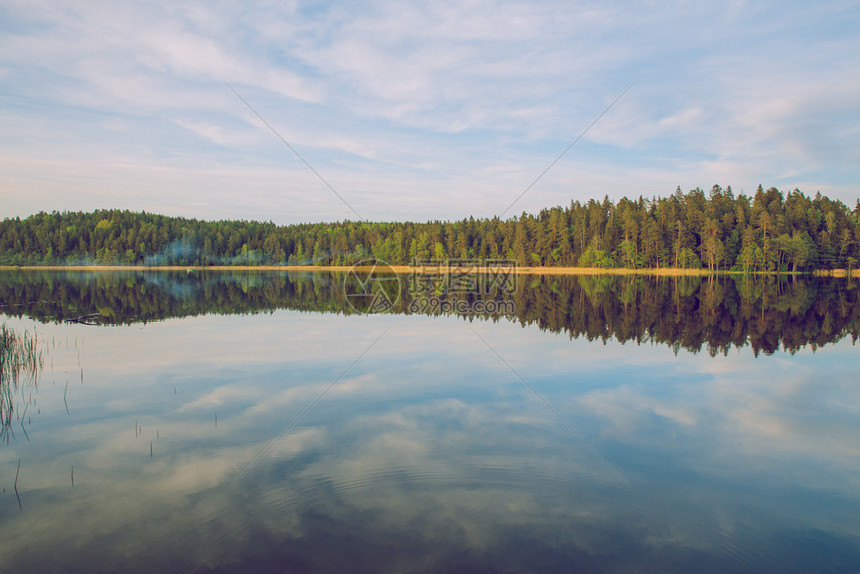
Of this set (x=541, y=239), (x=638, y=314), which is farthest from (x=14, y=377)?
(x=541, y=239)

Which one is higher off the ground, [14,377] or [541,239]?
[541,239]

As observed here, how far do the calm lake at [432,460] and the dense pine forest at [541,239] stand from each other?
88661 millimetres

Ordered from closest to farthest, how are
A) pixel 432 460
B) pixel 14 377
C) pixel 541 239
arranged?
pixel 432 460, pixel 14 377, pixel 541 239

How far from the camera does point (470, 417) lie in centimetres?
949

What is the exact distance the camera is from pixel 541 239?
11362 cm

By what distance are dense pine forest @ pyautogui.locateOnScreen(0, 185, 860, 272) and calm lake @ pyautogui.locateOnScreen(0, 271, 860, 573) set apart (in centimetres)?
8866

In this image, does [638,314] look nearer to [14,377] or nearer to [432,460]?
[432,460]

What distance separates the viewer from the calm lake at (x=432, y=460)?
5.17 metres

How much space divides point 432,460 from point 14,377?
11.7 meters

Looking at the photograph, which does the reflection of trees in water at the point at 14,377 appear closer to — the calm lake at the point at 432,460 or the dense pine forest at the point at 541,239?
the calm lake at the point at 432,460

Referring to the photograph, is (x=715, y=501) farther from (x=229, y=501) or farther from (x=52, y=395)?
(x=52, y=395)

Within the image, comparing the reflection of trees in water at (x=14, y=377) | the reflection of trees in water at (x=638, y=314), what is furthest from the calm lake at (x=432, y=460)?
the reflection of trees in water at (x=638, y=314)

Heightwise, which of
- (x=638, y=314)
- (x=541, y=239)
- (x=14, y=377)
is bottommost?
(x=14, y=377)

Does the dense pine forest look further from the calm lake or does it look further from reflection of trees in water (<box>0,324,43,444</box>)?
reflection of trees in water (<box>0,324,43,444</box>)
